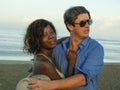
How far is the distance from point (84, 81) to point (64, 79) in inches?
9.4

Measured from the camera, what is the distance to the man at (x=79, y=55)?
426cm

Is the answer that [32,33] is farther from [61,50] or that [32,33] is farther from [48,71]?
[48,71]

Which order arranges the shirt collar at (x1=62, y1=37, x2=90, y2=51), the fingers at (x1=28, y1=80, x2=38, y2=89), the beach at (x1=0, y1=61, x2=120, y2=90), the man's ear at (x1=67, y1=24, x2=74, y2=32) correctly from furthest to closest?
1. the beach at (x1=0, y1=61, x2=120, y2=90)
2. the man's ear at (x1=67, y1=24, x2=74, y2=32)
3. the shirt collar at (x1=62, y1=37, x2=90, y2=51)
4. the fingers at (x1=28, y1=80, x2=38, y2=89)

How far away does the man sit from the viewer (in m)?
4.26

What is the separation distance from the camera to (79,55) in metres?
4.45

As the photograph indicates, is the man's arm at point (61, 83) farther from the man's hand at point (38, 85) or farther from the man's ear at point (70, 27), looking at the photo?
the man's ear at point (70, 27)

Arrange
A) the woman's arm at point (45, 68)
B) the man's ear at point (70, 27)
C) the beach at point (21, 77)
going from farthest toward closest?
the beach at point (21, 77) → the man's ear at point (70, 27) → the woman's arm at point (45, 68)

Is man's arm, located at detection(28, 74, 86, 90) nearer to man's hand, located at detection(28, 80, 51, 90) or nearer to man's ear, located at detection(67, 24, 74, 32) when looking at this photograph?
man's hand, located at detection(28, 80, 51, 90)

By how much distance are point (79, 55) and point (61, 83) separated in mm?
458

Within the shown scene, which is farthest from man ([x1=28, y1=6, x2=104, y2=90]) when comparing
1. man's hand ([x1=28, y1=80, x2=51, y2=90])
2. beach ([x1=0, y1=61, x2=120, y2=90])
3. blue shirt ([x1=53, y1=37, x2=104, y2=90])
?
beach ([x1=0, y1=61, x2=120, y2=90])

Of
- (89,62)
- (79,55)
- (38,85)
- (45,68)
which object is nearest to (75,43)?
(79,55)

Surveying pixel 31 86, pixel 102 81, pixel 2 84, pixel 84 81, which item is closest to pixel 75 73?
pixel 84 81

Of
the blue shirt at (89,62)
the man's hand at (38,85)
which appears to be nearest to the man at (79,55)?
the blue shirt at (89,62)

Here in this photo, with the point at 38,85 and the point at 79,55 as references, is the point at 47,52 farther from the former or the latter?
the point at 38,85
